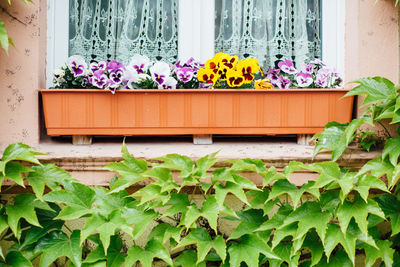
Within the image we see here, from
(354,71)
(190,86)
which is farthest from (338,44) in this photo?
(190,86)

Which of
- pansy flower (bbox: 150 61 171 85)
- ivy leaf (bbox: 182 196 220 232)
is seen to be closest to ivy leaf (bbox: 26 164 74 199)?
ivy leaf (bbox: 182 196 220 232)

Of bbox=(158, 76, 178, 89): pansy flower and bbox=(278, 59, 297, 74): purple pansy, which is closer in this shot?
bbox=(158, 76, 178, 89): pansy flower

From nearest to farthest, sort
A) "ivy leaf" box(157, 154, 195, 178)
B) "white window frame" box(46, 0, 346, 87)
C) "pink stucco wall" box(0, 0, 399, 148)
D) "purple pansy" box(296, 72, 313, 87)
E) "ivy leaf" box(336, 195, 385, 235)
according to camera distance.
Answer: "ivy leaf" box(336, 195, 385, 235) → "ivy leaf" box(157, 154, 195, 178) → "pink stucco wall" box(0, 0, 399, 148) → "purple pansy" box(296, 72, 313, 87) → "white window frame" box(46, 0, 346, 87)

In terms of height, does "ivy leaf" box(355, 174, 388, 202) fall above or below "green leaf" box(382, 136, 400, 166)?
below

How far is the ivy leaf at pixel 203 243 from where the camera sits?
129cm

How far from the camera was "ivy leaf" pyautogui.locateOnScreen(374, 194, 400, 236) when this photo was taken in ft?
4.49

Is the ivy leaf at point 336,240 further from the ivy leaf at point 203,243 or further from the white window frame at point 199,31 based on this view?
the white window frame at point 199,31

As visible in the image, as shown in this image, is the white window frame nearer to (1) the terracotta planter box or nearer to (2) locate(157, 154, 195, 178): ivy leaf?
(1) the terracotta planter box

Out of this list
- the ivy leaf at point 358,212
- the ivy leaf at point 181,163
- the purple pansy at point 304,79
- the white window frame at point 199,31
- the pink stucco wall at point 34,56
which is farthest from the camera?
the white window frame at point 199,31

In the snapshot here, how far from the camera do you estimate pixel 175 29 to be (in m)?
1.91

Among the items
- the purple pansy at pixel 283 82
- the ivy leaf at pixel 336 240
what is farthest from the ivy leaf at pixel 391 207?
the purple pansy at pixel 283 82

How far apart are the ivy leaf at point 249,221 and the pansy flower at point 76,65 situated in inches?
36.7

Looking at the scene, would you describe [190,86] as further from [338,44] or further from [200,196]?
[338,44]

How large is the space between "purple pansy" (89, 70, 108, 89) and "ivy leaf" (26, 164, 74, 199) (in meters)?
0.41
